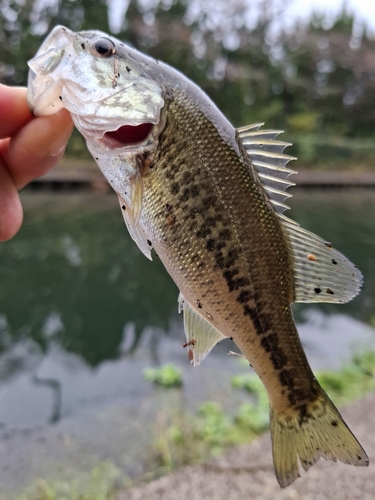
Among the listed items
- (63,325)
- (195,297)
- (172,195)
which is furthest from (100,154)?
(63,325)

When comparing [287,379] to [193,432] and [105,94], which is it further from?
[193,432]

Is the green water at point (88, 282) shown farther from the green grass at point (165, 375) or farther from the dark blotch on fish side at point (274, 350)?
the dark blotch on fish side at point (274, 350)

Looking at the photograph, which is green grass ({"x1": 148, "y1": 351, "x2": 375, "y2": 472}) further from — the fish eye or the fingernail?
the fish eye

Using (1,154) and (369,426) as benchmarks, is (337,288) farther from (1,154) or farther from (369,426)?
(369,426)

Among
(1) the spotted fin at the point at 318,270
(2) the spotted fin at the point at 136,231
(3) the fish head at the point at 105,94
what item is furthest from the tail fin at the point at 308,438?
(3) the fish head at the point at 105,94

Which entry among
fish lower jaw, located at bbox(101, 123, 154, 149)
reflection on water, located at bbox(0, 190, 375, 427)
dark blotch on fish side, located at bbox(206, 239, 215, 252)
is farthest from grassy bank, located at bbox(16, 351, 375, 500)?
fish lower jaw, located at bbox(101, 123, 154, 149)

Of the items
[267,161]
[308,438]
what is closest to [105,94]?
[267,161]

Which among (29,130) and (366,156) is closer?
(29,130)

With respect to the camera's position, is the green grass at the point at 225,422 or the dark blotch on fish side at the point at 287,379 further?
the green grass at the point at 225,422
